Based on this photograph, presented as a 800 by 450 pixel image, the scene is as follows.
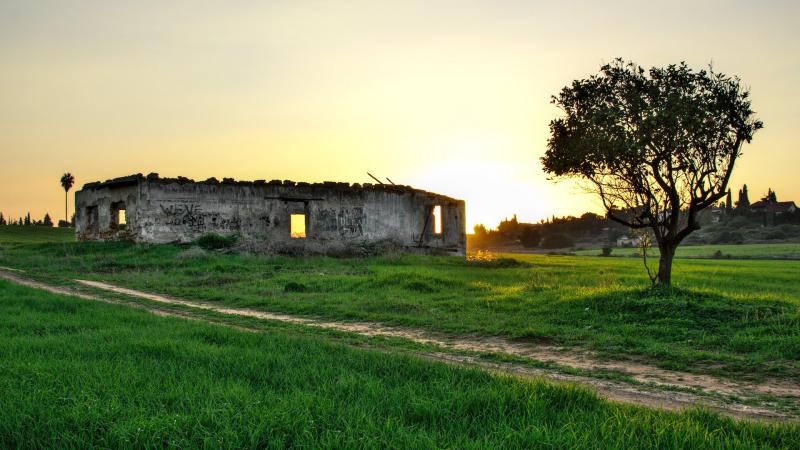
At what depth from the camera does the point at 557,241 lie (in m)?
67.2

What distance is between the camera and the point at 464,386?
4.92 meters

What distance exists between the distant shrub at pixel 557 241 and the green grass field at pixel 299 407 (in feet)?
206

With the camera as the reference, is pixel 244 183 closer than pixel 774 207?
Yes

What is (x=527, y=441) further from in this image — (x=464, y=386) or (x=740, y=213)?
(x=740, y=213)

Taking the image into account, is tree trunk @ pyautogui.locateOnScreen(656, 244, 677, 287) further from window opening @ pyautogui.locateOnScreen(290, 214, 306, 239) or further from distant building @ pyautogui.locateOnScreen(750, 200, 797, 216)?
distant building @ pyautogui.locateOnScreen(750, 200, 797, 216)

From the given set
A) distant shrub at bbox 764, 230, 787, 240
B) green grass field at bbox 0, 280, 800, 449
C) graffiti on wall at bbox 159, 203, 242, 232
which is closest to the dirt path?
green grass field at bbox 0, 280, 800, 449

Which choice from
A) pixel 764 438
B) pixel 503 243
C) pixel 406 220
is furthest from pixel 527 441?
pixel 503 243

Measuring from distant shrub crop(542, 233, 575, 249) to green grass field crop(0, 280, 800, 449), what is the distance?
A: 206ft

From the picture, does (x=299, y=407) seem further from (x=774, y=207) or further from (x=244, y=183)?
(x=774, y=207)

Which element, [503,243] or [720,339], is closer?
[720,339]

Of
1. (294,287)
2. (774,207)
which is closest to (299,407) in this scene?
(294,287)

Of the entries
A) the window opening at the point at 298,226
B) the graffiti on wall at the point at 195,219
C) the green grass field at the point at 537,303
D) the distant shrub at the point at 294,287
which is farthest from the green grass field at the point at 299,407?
the window opening at the point at 298,226

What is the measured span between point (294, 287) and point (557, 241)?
5672 centimetres

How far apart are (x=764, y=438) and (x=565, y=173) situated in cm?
1076
